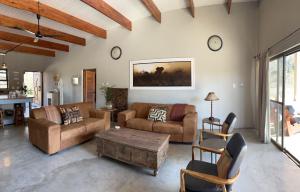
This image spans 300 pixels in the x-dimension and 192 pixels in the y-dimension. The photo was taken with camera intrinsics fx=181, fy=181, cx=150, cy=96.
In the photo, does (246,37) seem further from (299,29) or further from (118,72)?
(118,72)

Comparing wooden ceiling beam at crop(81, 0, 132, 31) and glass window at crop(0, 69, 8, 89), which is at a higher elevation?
wooden ceiling beam at crop(81, 0, 132, 31)

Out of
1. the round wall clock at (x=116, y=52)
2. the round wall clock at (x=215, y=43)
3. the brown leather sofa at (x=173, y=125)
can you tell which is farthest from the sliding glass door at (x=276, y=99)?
the round wall clock at (x=116, y=52)

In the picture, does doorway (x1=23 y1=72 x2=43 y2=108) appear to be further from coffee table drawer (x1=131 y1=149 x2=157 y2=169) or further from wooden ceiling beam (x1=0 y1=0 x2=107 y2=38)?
coffee table drawer (x1=131 y1=149 x2=157 y2=169)

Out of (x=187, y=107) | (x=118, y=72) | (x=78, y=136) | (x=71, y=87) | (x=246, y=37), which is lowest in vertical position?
(x=78, y=136)

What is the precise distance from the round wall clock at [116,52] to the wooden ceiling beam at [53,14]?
64 cm

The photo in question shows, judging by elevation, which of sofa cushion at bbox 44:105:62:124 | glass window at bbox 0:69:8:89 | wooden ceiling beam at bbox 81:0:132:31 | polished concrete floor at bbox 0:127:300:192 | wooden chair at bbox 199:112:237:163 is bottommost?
polished concrete floor at bbox 0:127:300:192

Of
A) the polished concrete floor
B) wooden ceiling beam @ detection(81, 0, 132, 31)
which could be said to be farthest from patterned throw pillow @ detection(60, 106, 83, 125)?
wooden ceiling beam @ detection(81, 0, 132, 31)

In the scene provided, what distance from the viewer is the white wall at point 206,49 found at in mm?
4867

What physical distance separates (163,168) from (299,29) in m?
2.86

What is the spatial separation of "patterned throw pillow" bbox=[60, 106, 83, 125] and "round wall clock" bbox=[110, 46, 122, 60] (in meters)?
2.49

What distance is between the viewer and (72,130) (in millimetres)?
3719

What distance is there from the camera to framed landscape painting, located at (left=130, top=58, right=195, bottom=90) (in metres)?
5.24

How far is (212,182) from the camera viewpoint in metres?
1.63

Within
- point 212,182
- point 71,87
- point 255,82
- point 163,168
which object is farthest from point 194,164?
point 71,87
